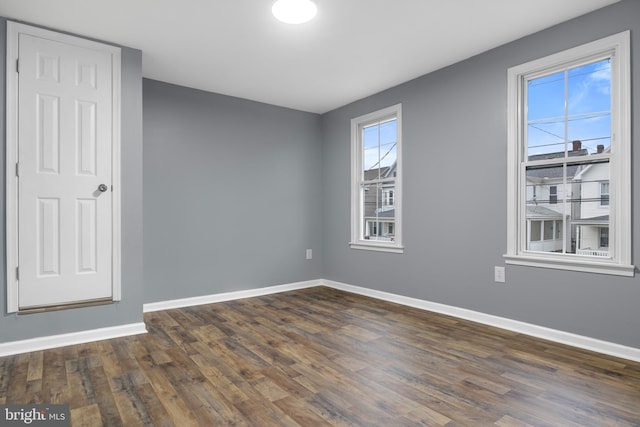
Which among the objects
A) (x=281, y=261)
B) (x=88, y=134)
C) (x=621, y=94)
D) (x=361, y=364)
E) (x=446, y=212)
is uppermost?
(x=621, y=94)

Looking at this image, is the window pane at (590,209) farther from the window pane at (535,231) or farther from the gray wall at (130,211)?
the gray wall at (130,211)

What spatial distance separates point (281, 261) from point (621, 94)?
145 inches

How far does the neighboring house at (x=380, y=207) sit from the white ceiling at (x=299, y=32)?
3.59 feet

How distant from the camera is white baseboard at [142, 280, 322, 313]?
12.3 feet

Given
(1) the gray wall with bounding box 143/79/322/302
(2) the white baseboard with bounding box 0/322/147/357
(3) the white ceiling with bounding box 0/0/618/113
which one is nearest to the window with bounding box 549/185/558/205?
(3) the white ceiling with bounding box 0/0/618/113

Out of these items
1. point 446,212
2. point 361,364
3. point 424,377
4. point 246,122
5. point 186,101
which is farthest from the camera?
point 246,122

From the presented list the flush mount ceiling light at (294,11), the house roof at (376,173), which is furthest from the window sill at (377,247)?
the flush mount ceiling light at (294,11)

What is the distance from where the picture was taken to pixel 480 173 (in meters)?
3.22

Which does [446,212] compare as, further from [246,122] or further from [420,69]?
[246,122]

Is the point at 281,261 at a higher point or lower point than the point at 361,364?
higher

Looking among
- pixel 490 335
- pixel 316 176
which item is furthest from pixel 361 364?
pixel 316 176

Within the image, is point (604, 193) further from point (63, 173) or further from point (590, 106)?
point (63, 173)

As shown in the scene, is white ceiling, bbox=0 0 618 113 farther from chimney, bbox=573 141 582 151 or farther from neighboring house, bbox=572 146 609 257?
neighboring house, bbox=572 146 609 257

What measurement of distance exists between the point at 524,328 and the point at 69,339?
3525 mm
